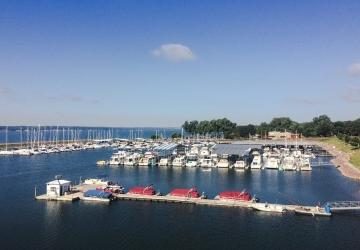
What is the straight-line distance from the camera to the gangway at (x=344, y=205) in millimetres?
44312

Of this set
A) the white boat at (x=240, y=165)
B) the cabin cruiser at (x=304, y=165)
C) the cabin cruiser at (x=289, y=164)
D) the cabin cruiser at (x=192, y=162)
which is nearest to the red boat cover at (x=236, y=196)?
the white boat at (x=240, y=165)

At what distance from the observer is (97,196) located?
5003 cm

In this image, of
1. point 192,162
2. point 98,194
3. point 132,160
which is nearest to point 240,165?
point 192,162

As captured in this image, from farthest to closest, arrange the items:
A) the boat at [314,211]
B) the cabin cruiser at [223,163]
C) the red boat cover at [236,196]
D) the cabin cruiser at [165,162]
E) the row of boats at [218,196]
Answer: the cabin cruiser at [165,162]
the cabin cruiser at [223,163]
the red boat cover at [236,196]
the row of boats at [218,196]
the boat at [314,211]

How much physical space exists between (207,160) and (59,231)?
48.5 meters

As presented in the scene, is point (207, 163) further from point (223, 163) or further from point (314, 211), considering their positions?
point (314, 211)

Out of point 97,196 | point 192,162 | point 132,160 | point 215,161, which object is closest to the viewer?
point 97,196

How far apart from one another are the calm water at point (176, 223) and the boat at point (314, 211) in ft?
3.29

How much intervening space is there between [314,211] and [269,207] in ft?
15.8

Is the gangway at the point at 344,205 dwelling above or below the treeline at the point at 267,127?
below

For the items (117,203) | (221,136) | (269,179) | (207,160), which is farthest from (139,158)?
(221,136)

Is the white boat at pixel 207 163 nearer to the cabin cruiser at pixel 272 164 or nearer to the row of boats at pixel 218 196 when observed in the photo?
the cabin cruiser at pixel 272 164

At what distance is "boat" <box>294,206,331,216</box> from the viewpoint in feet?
141

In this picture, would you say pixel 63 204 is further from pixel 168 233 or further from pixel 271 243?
pixel 271 243
